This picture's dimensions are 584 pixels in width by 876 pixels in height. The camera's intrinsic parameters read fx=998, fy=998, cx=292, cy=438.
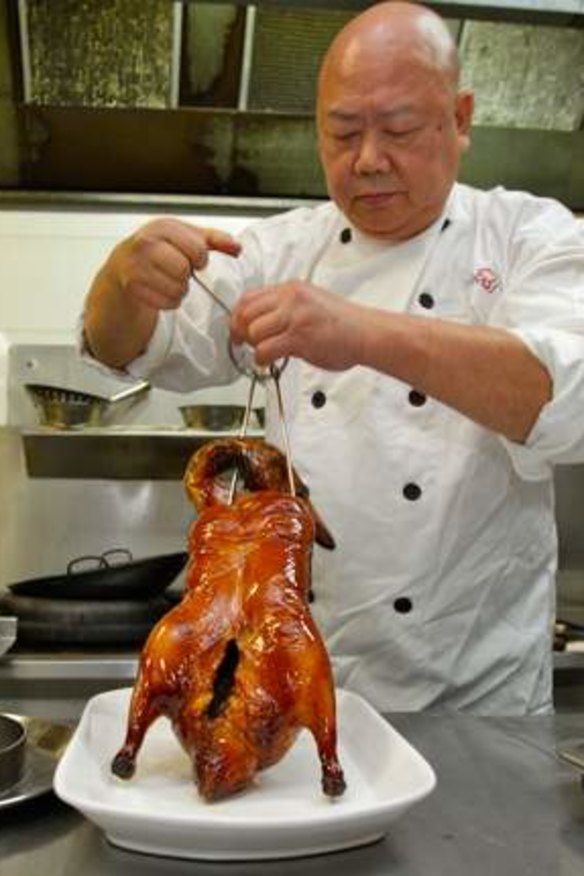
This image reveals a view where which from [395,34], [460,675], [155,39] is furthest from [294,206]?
[460,675]

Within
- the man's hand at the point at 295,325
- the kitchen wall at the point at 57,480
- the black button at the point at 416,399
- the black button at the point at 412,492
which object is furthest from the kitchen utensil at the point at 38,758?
the kitchen wall at the point at 57,480

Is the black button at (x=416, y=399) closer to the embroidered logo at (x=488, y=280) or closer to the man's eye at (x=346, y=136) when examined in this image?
the embroidered logo at (x=488, y=280)

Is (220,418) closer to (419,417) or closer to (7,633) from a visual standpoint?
(7,633)

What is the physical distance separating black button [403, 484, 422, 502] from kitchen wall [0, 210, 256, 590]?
1.31m

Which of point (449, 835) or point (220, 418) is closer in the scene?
point (449, 835)

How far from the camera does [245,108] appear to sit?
8.78 feet

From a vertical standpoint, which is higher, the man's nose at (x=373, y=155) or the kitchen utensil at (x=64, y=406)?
the man's nose at (x=373, y=155)

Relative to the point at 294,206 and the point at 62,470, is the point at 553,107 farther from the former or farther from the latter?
the point at 62,470

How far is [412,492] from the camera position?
1607mm

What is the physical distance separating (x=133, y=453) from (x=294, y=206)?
2.76 ft

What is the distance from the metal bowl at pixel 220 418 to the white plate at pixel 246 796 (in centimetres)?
151

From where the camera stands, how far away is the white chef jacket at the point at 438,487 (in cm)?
157

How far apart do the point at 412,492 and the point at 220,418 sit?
112cm

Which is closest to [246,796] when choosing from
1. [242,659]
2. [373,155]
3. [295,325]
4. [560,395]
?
[242,659]
